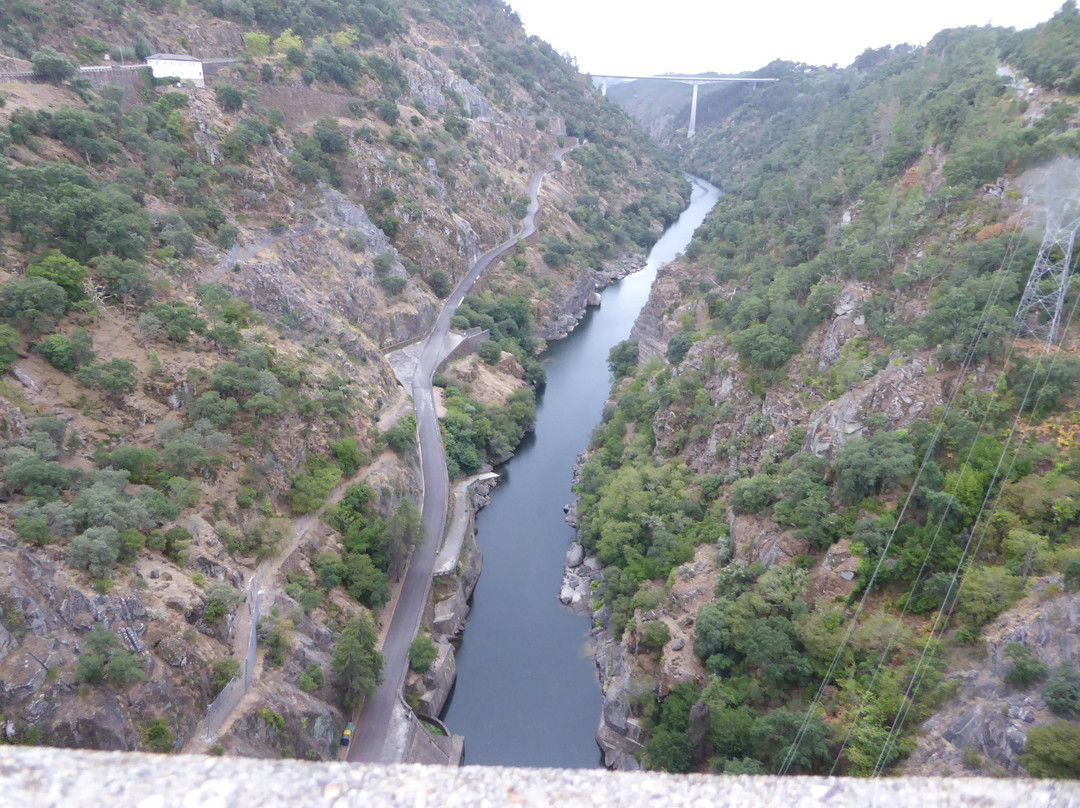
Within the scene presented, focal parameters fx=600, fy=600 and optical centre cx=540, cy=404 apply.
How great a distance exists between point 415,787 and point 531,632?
78.4 feet

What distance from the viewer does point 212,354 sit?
90.5ft

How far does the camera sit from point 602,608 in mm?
29234

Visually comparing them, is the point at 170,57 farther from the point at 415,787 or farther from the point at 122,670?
the point at 415,787

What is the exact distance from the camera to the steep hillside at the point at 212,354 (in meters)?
17.5

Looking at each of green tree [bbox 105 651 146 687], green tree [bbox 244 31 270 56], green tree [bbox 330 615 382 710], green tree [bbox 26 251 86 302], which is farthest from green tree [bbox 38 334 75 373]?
green tree [bbox 244 31 270 56]

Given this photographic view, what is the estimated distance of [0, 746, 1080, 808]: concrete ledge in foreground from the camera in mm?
6562

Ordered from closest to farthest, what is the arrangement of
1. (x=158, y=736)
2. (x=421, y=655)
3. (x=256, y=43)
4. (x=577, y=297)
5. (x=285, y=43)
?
(x=158, y=736), (x=421, y=655), (x=256, y=43), (x=285, y=43), (x=577, y=297)

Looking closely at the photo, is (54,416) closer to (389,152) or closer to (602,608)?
(602,608)

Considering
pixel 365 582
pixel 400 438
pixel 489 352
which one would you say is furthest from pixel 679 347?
pixel 365 582

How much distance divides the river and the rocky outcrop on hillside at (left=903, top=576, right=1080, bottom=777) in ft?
42.1

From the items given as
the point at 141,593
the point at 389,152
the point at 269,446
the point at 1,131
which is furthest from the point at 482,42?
the point at 141,593

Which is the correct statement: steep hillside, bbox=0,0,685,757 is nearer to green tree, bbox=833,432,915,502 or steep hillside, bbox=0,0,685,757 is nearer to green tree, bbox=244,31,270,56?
green tree, bbox=244,31,270,56

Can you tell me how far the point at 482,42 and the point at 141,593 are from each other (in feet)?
282

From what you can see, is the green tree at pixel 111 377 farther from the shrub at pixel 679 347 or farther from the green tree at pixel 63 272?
the shrub at pixel 679 347
